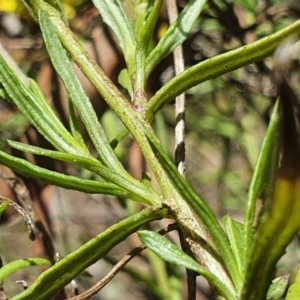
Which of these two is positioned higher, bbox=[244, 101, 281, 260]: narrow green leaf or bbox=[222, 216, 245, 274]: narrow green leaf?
bbox=[244, 101, 281, 260]: narrow green leaf

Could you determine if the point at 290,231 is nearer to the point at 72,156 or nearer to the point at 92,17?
the point at 72,156

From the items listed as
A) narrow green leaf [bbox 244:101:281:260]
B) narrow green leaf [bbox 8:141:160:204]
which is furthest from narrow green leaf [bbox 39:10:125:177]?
narrow green leaf [bbox 244:101:281:260]

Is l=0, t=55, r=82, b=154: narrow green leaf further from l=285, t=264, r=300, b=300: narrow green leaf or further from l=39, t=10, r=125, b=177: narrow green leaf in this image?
l=285, t=264, r=300, b=300: narrow green leaf

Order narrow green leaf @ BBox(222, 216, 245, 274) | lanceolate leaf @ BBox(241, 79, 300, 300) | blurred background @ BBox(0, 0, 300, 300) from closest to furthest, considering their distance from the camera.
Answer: lanceolate leaf @ BBox(241, 79, 300, 300) < narrow green leaf @ BBox(222, 216, 245, 274) < blurred background @ BBox(0, 0, 300, 300)

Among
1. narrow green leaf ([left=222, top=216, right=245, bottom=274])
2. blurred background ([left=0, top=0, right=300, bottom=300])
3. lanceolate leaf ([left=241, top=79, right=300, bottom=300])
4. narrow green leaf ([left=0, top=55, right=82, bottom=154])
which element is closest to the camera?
lanceolate leaf ([left=241, top=79, right=300, bottom=300])

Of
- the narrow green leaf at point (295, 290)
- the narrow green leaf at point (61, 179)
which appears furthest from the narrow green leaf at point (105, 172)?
the narrow green leaf at point (295, 290)

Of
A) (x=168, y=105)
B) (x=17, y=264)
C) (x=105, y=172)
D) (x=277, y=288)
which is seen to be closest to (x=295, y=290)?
(x=277, y=288)
